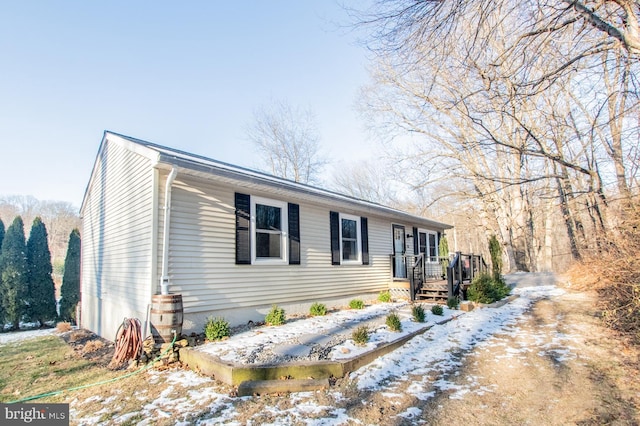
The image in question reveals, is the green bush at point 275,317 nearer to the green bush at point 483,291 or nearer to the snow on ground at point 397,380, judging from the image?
the snow on ground at point 397,380

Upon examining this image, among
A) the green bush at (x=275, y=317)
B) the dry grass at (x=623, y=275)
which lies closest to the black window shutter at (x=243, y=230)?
the green bush at (x=275, y=317)

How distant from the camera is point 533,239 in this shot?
77.9 feet

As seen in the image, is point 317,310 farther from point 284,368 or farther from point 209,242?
point 284,368

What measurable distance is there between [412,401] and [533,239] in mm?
25136

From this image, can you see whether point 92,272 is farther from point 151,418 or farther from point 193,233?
point 151,418

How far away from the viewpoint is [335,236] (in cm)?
851

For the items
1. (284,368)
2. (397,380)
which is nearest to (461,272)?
(397,380)

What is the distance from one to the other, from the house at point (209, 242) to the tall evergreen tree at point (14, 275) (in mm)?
2627

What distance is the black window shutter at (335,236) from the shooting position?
8398 millimetres

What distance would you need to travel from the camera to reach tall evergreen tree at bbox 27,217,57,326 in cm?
A: 1091

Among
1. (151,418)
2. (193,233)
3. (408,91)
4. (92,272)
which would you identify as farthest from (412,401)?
(408,91)

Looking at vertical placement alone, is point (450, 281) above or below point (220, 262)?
below

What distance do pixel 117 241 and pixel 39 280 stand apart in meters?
6.58

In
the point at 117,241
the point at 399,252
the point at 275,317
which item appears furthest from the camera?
the point at 399,252
